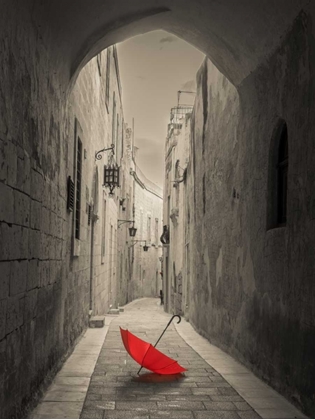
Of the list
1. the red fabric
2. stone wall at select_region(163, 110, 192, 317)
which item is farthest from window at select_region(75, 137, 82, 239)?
stone wall at select_region(163, 110, 192, 317)

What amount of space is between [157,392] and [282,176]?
2697 mm

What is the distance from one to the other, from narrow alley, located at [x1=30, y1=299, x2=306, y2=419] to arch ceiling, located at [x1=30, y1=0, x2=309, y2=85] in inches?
131

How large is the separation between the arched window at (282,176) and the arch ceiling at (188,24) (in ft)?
3.41

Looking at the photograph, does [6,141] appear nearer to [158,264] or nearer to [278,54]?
[278,54]

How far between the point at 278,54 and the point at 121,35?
2518mm

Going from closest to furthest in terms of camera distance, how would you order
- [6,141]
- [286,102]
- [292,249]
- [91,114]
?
1. [6,141]
2. [292,249]
3. [286,102]
4. [91,114]

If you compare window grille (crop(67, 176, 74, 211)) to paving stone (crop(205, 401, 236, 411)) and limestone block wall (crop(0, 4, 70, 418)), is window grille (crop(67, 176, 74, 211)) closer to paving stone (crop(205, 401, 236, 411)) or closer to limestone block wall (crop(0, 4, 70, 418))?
limestone block wall (crop(0, 4, 70, 418))

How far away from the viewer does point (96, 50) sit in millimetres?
7004

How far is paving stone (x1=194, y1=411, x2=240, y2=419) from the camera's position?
4074 mm

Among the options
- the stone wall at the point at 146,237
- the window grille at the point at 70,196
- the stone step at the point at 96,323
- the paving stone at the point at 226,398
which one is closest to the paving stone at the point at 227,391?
the paving stone at the point at 226,398

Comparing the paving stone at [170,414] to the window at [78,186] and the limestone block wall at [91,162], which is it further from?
the window at [78,186]

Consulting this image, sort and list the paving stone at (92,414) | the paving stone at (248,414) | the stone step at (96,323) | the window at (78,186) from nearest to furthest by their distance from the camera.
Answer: the paving stone at (92,414), the paving stone at (248,414), the window at (78,186), the stone step at (96,323)

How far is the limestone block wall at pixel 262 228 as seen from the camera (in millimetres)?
4477

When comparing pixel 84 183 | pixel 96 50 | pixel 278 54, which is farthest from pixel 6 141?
pixel 84 183
